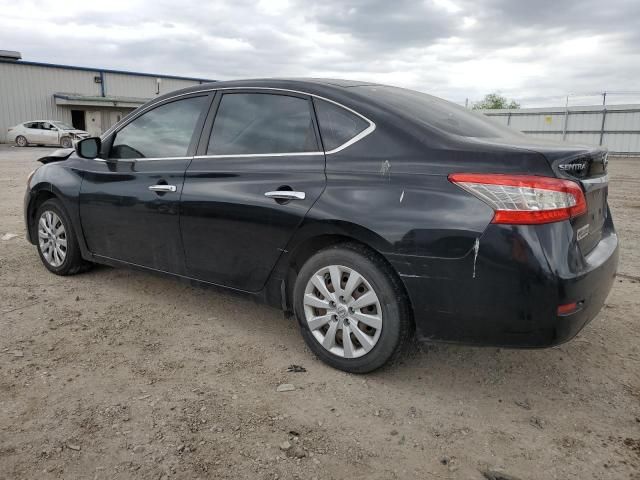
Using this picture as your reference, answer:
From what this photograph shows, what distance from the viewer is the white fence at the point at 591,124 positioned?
2412 centimetres

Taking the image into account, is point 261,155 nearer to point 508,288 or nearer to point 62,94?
point 508,288

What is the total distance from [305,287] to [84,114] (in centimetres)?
3511

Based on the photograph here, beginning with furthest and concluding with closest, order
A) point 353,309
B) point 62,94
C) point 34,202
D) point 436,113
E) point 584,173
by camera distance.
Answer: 1. point 62,94
2. point 34,202
3. point 436,113
4. point 353,309
5. point 584,173

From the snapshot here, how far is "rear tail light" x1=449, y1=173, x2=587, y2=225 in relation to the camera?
2.40 m

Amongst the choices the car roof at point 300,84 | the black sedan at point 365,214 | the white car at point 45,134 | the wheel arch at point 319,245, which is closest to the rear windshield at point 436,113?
the black sedan at point 365,214

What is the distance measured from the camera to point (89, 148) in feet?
13.9

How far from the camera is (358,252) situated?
2850mm

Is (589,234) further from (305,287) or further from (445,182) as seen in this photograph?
(305,287)

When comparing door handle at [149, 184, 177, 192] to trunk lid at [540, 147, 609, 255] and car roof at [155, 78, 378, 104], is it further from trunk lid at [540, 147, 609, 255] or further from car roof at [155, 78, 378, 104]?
trunk lid at [540, 147, 609, 255]

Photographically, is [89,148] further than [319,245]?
Yes

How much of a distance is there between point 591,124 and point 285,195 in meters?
26.5

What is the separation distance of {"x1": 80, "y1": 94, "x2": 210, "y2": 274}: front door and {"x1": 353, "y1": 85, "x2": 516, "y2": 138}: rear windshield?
125cm

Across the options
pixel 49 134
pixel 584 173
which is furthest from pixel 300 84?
pixel 49 134

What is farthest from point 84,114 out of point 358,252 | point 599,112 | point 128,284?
point 358,252
